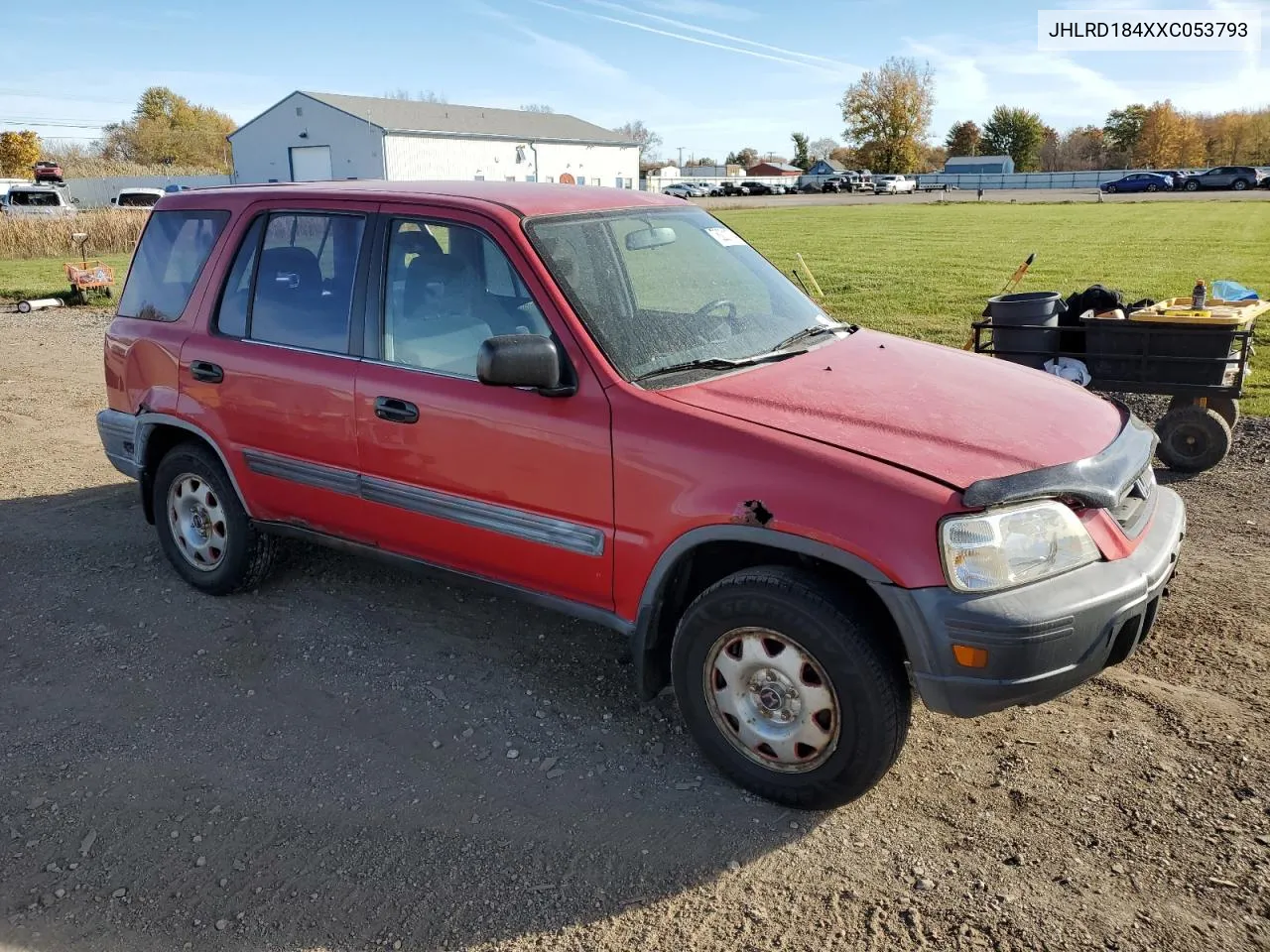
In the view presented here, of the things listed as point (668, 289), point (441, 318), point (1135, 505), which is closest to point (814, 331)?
point (668, 289)

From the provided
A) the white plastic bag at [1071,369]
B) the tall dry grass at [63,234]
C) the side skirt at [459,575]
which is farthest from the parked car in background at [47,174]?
the white plastic bag at [1071,369]

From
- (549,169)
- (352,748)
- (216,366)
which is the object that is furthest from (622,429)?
(549,169)

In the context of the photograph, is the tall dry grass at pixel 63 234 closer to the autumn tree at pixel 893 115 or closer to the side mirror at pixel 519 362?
the side mirror at pixel 519 362

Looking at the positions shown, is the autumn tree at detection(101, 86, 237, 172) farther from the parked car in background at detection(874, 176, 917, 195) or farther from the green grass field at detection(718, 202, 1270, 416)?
the green grass field at detection(718, 202, 1270, 416)

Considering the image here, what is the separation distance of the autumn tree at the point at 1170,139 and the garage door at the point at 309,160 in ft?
242

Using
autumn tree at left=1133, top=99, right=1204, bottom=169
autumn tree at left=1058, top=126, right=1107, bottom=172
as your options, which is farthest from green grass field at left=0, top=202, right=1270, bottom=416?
autumn tree at left=1058, top=126, right=1107, bottom=172

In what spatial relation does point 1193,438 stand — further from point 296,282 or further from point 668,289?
point 296,282

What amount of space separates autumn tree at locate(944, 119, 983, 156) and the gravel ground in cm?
12195

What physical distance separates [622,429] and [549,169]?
216 feet

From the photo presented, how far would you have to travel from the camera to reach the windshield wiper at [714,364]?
138 inches

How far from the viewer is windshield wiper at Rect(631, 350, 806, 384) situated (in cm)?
350

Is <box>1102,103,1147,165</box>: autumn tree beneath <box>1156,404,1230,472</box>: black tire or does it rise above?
above

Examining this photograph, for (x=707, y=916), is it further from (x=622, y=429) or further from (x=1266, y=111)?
(x=1266, y=111)

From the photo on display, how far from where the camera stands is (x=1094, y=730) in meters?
3.61
